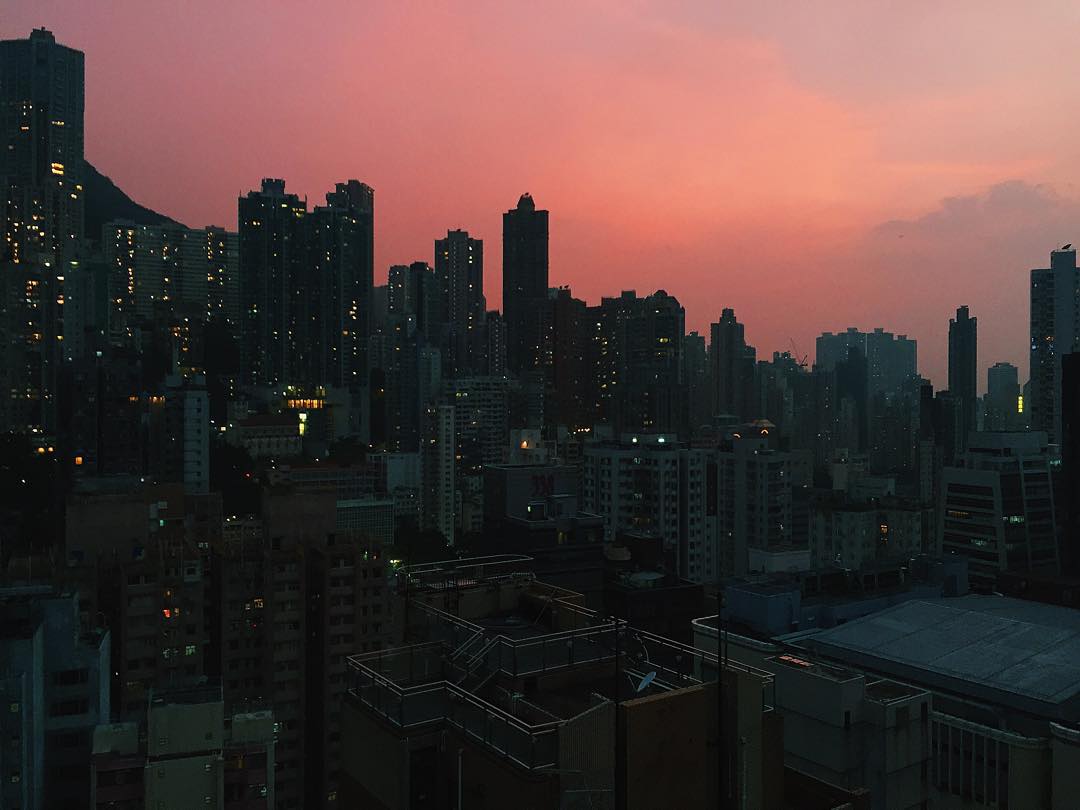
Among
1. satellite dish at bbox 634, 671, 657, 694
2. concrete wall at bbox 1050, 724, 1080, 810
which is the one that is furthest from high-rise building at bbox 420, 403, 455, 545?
satellite dish at bbox 634, 671, 657, 694

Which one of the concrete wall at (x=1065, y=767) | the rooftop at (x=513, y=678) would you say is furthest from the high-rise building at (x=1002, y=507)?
the rooftop at (x=513, y=678)

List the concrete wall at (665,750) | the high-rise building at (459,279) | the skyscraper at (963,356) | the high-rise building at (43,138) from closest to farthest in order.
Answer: the concrete wall at (665,750) < the high-rise building at (43,138) < the skyscraper at (963,356) < the high-rise building at (459,279)

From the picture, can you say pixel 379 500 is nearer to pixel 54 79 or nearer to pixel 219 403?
pixel 219 403

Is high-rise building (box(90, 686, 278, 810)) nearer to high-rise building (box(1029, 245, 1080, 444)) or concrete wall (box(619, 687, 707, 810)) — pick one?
concrete wall (box(619, 687, 707, 810))

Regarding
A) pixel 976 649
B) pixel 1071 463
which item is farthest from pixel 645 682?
pixel 1071 463

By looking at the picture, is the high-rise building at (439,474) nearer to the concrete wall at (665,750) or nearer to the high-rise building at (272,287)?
the high-rise building at (272,287)
